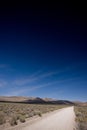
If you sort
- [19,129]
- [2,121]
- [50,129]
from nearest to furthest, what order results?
1. [19,129]
2. [50,129]
3. [2,121]

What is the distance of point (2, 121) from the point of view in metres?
17.6

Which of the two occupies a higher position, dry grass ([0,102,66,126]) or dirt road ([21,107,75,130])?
dry grass ([0,102,66,126])

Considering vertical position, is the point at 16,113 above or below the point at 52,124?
above

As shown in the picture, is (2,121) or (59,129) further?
(2,121)

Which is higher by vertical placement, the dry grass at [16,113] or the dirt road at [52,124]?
the dry grass at [16,113]

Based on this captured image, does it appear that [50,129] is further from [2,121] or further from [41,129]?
[2,121]

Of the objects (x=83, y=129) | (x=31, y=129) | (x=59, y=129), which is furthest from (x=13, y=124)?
(x=83, y=129)

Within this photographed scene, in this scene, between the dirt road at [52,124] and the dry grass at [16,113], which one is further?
the dry grass at [16,113]

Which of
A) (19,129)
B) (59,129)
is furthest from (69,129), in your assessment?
(19,129)

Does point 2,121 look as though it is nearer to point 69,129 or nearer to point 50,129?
point 50,129

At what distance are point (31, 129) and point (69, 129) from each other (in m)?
3.20

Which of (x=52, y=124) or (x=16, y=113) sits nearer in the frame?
(x=52, y=124)

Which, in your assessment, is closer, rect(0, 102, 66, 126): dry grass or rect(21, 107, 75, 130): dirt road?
rect(21, 107, 75, 130): dirt road

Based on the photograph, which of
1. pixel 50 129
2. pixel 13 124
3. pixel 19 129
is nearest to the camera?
pixel 19 129
